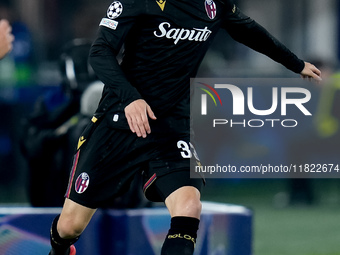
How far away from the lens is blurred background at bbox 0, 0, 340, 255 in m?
11.9

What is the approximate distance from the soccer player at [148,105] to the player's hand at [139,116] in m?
0.18

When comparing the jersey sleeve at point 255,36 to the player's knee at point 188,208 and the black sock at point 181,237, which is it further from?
the black sock at point 181,237

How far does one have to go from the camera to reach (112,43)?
5.47 metres

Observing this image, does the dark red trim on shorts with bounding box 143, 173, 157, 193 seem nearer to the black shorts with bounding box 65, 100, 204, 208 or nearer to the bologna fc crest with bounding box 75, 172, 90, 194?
the black shorts with bounding box 65, 100, 204, 208

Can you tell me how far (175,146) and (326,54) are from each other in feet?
27.8

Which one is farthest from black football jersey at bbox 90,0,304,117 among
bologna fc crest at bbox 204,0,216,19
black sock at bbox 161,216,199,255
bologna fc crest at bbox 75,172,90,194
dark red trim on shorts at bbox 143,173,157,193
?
black sock at bbox 161,216,199,255

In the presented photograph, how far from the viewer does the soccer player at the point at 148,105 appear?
548 cm

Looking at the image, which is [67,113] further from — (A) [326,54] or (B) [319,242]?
(A) [326,54]

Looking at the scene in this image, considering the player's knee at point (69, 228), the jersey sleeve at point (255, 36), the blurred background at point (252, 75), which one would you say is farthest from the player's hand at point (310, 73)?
the blurred background at point (252, 75)

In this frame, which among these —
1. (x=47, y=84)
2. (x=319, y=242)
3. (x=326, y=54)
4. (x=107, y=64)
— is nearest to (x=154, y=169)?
(x=107, y=64)

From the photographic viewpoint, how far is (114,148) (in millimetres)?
5711

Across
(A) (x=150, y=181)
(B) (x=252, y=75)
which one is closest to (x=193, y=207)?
(A) (x=150, y=181)

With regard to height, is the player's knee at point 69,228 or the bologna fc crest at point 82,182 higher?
the bologna fc crest at point 82,182

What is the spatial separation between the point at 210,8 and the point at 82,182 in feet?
4.18
